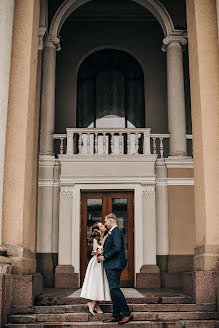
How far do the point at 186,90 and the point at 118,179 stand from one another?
4.21m

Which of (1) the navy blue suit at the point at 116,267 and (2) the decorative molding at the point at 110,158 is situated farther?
(2) the decorative molding at the point at 110,158

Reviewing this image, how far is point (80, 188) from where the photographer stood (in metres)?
12.7

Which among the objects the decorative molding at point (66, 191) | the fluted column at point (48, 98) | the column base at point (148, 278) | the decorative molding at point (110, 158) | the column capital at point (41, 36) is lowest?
the column base at point (148, 278)

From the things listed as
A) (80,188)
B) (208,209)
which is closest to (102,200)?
(80,188)

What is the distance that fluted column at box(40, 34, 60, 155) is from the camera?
12914 mm

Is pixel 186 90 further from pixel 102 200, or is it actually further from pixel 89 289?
pixel 89 289

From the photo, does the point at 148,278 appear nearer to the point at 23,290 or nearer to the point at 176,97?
the point at 23,290

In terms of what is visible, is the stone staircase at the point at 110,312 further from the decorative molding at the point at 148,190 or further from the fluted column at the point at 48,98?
the fluted column at the point at 48,98

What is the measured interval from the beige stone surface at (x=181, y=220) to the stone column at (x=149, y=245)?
49 centimetres

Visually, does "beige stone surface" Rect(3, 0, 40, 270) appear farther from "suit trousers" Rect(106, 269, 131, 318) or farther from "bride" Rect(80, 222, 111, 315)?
"suit trousers" Rect(106, 269, 131, 318)

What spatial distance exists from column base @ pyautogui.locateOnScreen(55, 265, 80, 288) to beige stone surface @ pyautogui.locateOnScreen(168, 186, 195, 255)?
2588mm

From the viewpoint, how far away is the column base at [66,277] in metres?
12.0

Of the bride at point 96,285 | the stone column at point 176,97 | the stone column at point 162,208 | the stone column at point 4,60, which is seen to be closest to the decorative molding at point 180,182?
the stone column at point 162,208

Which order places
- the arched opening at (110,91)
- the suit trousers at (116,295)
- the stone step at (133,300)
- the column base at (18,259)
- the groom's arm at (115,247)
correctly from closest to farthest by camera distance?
1. the suit trousers at (116,295)
2. the groom's arm at (115,247)
3. the column base at (18,259)
4. the stone step at (133,300)
5. the arched opening at (110,91)
